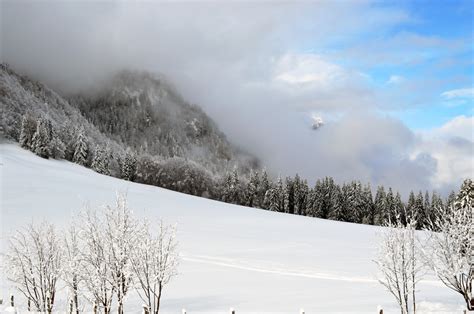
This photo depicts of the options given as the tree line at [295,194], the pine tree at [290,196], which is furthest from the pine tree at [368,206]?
the pine tree at [290,196]

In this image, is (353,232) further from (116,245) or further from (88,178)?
(116,245)

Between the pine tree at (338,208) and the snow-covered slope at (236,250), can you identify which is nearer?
the snow-covered slope at (236,250)

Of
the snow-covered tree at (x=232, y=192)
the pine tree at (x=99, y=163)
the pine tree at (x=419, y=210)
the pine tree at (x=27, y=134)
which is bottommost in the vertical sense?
the pine tree at (x=419, y=210)

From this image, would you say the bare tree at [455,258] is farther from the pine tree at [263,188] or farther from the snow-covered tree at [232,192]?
the snow-covered tree at [232,192]

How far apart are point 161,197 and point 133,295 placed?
4998 centimetres

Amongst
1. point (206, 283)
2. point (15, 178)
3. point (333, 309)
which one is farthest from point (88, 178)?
point (333, 309)

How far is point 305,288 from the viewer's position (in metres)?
34.7

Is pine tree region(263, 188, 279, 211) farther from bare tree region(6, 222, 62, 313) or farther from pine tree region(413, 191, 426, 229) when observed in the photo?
bare tree region(6, 222, 62, 313)

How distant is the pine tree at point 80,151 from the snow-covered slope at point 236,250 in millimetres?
14638

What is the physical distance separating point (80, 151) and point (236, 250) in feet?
247

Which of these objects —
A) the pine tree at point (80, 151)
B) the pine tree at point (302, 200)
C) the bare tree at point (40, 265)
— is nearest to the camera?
the bare tree at point (40, 265)

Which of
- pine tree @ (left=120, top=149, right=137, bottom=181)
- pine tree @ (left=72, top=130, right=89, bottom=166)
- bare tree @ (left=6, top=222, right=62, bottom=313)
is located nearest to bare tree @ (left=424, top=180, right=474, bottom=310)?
bare tree @ (left=6, top=222, right=62, bottom=313)

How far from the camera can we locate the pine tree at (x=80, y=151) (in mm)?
112375

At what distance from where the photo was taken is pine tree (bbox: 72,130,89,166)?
11238 centimetres
